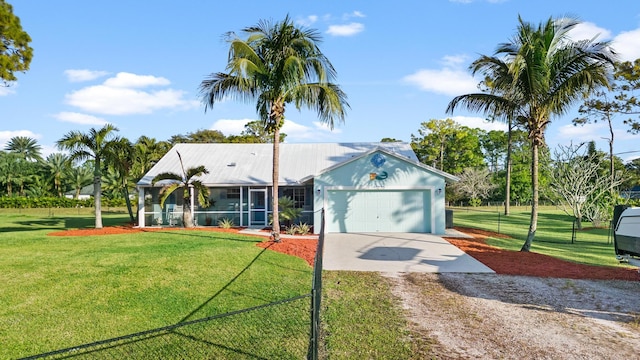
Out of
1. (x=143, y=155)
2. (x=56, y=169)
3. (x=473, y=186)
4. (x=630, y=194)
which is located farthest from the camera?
(x=56, y=169)

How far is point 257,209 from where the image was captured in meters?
21.9

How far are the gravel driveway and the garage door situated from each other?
8.65 m

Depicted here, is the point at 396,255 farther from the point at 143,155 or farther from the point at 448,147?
the point at 448,147

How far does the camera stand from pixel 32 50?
44.9 ft

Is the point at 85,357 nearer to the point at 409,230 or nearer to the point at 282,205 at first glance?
the point at 282,205

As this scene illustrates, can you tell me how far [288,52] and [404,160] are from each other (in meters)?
8.25

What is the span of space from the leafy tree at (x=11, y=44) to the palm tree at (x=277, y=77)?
19.1ft

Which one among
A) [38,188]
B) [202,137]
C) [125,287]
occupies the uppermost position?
[202,137]

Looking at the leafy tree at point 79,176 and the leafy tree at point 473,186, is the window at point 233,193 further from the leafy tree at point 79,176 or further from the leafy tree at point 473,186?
the leafy tree at point 79,176

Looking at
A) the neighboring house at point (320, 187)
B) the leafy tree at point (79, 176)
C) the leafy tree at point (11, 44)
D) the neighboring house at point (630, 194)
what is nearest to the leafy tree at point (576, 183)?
the neighboring house at point (630, 194)

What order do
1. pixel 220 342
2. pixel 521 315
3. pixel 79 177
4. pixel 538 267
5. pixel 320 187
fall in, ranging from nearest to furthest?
pixel 220 342
pixel 521 315
pixel 538 267
pixel 320 187
pixel 79 177

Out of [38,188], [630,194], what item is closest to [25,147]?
[38,188]

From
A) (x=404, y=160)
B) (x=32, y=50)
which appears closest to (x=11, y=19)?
(x=32, y=50)

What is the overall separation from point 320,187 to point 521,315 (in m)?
12.9
